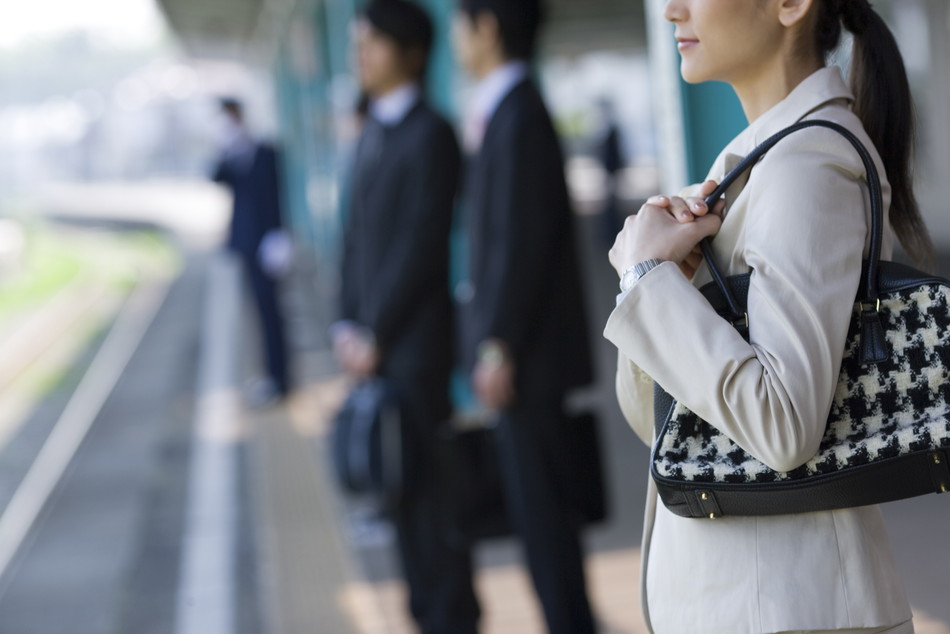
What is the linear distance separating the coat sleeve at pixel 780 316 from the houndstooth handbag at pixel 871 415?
0.10 ft

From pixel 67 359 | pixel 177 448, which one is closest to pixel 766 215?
pixel 177 448

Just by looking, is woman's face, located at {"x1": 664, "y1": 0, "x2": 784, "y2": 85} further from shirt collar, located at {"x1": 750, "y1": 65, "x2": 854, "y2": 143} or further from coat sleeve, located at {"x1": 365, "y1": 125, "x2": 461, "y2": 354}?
coat sleeve, located at {"x1": 365, "y1": 125, "x2": 461, "y2": 354}

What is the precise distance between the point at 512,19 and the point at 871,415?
7.46ft

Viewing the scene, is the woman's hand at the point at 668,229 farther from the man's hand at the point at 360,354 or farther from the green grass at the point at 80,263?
the green grass at the point at 80,263

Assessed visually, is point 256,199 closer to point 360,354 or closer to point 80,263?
point 360,354

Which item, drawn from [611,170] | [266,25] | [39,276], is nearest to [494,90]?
[611,170]

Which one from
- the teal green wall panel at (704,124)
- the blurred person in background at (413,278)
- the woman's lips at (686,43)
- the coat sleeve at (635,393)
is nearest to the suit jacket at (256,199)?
the blurred person in background at (413,278)

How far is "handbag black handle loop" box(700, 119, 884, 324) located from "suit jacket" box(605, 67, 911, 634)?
1cm

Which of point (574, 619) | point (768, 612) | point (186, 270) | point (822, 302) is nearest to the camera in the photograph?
point (822, 302)

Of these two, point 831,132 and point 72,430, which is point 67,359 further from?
point 831,132

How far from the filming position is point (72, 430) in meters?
9.07

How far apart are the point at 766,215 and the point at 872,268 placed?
13 centimetres

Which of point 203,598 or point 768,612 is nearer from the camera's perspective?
point 768,612

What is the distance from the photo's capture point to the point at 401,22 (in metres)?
3.67
